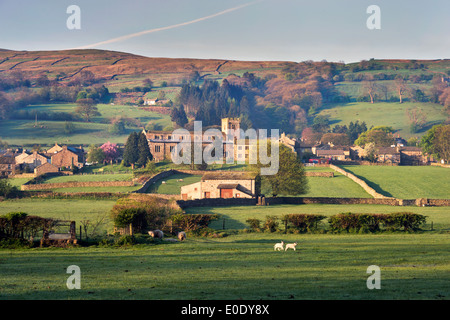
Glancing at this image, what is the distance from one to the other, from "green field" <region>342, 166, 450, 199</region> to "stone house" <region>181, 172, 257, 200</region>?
70.9 ft

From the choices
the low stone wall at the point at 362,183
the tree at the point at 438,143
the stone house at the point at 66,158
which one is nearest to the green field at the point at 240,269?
the low stone wall at the point at 362,183

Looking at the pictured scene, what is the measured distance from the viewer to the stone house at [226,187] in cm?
6488

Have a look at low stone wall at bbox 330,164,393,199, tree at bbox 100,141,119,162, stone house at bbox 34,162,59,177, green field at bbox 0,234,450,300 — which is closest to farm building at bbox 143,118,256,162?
tree at bbox 100,141,119,162

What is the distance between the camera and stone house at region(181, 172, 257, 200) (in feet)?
213

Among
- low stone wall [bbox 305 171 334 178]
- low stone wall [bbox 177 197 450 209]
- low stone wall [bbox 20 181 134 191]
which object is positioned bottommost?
low stone wall [bbox 305 171 334 178]

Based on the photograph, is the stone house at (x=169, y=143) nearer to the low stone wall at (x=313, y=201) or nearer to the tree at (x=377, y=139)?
the tree at (x=377, y=139)

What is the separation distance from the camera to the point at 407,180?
9281cm

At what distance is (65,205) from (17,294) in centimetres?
4572

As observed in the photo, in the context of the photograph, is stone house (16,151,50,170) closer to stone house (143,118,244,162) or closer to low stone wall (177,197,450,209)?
stone house (143,118,244,162)

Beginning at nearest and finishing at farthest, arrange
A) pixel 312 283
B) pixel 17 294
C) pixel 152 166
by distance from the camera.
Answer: pixel 17 294 → pixel 312 283 → pixel 152 166
